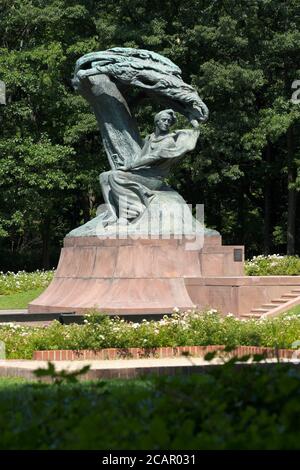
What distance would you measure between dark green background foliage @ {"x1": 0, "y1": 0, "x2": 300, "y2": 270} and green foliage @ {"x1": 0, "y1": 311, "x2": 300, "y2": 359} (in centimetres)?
2194

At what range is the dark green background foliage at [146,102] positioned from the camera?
37406mm

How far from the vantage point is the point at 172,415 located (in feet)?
20.7

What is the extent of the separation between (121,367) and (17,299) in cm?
1593

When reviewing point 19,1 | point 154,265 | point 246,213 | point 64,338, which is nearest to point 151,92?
point 154,265

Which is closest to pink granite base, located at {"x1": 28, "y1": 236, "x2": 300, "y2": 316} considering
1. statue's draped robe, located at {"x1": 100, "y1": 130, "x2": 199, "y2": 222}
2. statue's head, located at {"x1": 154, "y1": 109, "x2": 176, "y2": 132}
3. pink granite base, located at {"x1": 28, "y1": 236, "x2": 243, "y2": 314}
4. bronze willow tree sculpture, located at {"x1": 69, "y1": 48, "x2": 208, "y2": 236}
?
pink granite base, located at {"x1": 28, "y1": 236, "x2": 243, "y2": 314}

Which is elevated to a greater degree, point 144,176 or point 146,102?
point 146,102

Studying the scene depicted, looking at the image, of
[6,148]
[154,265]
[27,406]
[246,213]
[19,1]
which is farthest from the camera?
[246,213]

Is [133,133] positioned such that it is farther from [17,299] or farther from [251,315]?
[17,299]

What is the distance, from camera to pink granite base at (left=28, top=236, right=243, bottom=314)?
20312 millimetres

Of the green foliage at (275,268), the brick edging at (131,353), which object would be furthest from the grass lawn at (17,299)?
the brick edging at (131,353)

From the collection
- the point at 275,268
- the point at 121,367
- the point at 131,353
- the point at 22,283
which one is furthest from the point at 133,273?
the point at 22,283

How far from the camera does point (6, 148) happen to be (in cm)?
3853

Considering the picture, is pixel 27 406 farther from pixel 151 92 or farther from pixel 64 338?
pixel 151 92
